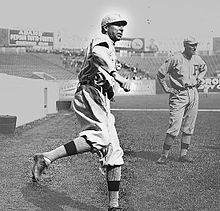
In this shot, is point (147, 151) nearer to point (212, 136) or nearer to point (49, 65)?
point (212, 136)

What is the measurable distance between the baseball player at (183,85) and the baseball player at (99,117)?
320 cm

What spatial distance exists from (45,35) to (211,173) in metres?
84.1

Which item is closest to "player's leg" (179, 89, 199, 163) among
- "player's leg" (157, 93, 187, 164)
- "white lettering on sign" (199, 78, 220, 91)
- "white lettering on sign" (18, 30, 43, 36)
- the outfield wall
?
"player's leg" (157, 93, 187, 164)

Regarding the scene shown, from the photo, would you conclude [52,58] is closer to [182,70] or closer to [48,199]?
[182,70]

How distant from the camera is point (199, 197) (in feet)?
16.9

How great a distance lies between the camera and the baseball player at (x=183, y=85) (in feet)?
24.8

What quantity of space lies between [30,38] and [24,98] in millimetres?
73416

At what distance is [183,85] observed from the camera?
757cm

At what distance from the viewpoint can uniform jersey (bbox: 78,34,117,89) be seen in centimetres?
422

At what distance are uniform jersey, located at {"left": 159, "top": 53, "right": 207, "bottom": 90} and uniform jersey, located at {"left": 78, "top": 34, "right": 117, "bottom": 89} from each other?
10.8ft

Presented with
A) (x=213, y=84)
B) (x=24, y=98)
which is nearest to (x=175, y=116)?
(x=24, y=98)

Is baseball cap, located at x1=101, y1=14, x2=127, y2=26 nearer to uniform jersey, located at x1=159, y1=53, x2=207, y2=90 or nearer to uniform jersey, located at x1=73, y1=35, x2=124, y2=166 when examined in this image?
uniform jersey, located at x1=73, y1=35, x2=124, y2=166

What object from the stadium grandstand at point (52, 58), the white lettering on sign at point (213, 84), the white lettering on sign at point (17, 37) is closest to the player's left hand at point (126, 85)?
the stadium grandstand at point (52, 58)

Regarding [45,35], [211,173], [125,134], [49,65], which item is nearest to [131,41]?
[45,35]
